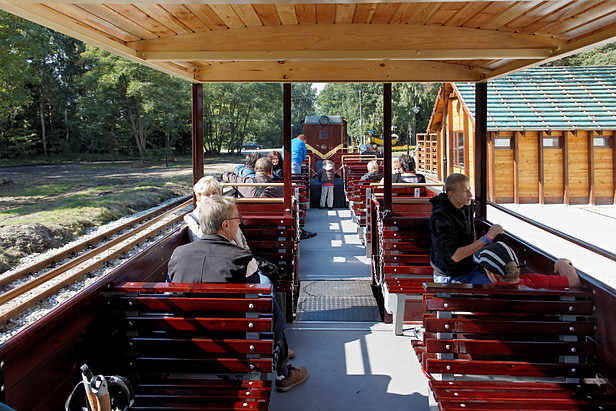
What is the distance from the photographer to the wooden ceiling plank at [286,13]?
351 centimetres

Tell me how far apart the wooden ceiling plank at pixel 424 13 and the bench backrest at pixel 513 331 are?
6.16 ft

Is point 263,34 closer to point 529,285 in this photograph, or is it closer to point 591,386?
point 529,285

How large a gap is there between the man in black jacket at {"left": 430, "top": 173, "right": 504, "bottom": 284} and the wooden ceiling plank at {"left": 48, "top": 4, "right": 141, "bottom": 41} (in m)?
2.53

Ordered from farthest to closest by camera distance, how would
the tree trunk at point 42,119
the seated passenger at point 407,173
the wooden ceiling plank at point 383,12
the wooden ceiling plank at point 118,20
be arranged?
the tree trunk at point 42,119, the seated passenger at point 407,173, the wooden ceiling plank at point 383,12, the wooden ceiling plank at point 118,20

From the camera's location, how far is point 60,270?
8539 millimetres

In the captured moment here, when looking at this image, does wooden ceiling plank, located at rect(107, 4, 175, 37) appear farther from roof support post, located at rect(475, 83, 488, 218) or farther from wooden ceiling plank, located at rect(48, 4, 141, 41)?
roof support post, located at rect(475, 83, 488, 218)

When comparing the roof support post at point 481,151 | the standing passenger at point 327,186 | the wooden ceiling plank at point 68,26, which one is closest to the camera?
the wooden ceiling plank at point 68,26

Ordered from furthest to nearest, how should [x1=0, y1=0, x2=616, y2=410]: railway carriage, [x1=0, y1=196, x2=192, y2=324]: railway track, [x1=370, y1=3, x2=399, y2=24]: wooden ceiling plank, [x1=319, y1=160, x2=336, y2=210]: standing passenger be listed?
[x1=319, y1=160, x2=336, y2=210]: standing passenger → [x1=0, y1=196, x2=192, y2=324]: railway track → [x1=370, y1=3, x2=399, y2=24]: wooden ceiling plank → [x1=0, y1=0, x2=616, y2=410]: railway carriage

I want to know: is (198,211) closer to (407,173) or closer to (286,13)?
(286,13)

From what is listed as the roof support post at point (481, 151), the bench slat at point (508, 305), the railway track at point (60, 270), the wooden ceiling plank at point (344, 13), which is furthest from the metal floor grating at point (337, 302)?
the railway track at point (60, 270)

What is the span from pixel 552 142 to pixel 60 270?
45.4 feet

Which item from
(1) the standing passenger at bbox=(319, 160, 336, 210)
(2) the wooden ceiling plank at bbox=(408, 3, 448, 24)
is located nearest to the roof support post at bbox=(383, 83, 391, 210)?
(2) the wooden ceiling plank at bbox=(408, 3, 448, 24)

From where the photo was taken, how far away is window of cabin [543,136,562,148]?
1573cm

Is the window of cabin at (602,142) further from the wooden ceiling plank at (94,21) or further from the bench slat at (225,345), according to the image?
the bench slat at (225,345)
